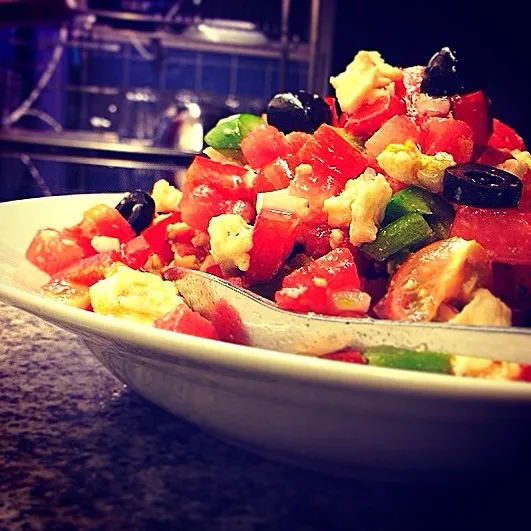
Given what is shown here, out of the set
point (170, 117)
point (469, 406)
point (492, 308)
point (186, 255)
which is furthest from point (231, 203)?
point (170, 117)

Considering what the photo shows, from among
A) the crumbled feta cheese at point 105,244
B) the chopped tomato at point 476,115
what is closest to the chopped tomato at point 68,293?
the crumbled feta cheese at point 105,244

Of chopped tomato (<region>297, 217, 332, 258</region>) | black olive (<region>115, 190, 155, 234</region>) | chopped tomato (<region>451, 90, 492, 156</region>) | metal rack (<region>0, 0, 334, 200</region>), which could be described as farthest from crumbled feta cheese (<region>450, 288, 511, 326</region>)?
metal rack (<region>0, 0, 334, 200</region>)

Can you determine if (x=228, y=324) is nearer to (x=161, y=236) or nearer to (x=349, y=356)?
(x=349, y=356)

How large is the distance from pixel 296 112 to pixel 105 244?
0.33m

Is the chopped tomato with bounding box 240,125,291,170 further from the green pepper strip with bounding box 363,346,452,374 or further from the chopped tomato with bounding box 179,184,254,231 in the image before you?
the green pepper strip with bounding box 363,346,452,374

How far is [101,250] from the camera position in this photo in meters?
1.02

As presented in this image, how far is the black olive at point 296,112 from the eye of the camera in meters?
0.98

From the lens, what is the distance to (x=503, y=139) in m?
1.01

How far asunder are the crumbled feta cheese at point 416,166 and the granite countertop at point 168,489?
359mm

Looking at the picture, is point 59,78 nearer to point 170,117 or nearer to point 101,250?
point 170,117

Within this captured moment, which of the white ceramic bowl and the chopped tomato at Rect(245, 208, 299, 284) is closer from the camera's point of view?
the white ceramic bowl

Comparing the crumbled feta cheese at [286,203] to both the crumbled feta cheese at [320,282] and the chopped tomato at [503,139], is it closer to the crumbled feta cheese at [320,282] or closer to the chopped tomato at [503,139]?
the crumbled feta cheese at [320,282]

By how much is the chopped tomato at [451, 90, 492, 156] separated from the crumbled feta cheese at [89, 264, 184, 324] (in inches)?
17.0

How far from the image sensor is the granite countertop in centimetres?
55
